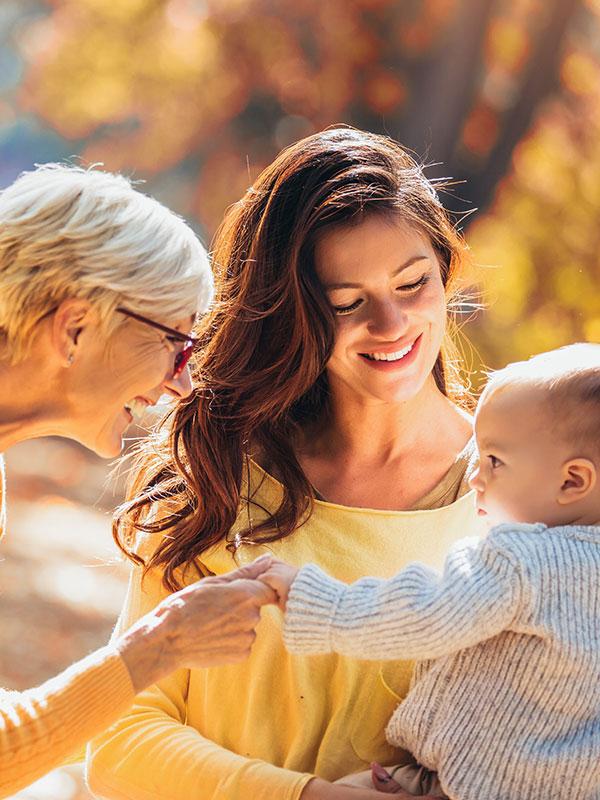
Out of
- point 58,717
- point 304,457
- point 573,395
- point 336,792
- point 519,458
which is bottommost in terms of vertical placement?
point 336,792

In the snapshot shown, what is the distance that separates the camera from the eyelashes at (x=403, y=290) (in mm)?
2674

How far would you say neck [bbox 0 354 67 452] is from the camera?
2.32 meters

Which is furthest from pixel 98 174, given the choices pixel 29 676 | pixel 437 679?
pixel 29 676

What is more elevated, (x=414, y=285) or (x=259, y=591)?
(x=414, y=285)

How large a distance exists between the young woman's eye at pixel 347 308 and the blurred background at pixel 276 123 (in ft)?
7.03

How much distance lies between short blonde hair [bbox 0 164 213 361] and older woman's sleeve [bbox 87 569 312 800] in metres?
0.68

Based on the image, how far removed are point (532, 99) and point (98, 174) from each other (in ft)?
14.2

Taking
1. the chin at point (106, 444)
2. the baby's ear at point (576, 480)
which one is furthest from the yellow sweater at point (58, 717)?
the baby's ear at point (576, 480)

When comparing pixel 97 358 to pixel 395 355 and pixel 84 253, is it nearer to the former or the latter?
pixel 84 253

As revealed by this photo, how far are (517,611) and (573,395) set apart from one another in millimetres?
396

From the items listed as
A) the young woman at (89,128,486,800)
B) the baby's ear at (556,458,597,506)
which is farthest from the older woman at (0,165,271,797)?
the baby's ear at (556,458,597,506)

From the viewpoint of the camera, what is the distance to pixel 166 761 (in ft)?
7.93

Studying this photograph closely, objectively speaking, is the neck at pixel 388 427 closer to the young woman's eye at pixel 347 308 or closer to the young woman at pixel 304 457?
the young woman at pixel 304 457

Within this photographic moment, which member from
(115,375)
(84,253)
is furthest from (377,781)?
(84,253)
